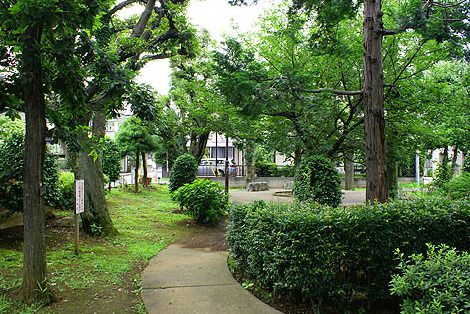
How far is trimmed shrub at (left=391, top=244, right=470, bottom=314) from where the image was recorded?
2.32m

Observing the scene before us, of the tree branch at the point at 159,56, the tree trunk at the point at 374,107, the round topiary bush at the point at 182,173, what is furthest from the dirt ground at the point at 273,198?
the tree trunk at the point at 374,107

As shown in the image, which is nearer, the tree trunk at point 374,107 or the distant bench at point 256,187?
the tree trunk at point 374,107

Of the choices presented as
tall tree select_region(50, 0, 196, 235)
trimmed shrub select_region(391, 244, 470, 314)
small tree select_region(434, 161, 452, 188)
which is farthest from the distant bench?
trimmed shrub select_region(391, 244, 470, 314)

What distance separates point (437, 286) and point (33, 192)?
4.00 meters

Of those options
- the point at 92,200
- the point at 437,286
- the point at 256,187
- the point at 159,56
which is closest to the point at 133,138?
the point at 159,56

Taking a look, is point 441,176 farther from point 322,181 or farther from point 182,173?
point 182,173

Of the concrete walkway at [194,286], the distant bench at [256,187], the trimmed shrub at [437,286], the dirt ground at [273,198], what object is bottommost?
the concrete walkway at [194,286]

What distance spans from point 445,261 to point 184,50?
9505mm

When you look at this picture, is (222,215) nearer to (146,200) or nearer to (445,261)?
(146,200)

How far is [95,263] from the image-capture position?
595cm

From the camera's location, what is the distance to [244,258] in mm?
5453

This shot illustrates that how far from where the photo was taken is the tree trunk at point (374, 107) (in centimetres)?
582

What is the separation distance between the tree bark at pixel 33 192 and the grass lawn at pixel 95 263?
0.23 m

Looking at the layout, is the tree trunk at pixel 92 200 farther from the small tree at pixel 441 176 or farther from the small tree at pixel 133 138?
the small tree at pixel 441 176
